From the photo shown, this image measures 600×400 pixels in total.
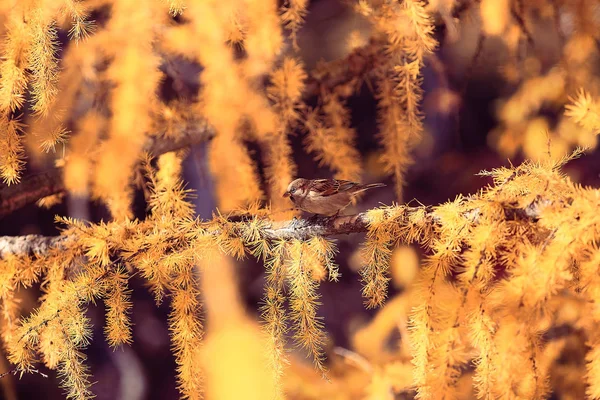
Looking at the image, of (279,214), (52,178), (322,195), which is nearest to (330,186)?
(322,195)

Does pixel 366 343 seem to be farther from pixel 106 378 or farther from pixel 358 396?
pixel 106 378

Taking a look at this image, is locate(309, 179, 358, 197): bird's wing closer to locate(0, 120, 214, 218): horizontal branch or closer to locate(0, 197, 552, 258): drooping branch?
locate(0, 197, 552, 258): drooping branch

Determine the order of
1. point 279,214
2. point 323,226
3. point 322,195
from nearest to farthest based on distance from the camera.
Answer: point 323,226 → point 322,195 → point 279,214

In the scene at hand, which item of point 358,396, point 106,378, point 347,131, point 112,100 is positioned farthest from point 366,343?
point 112,100

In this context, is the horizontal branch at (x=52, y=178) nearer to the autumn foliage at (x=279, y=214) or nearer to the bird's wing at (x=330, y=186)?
the autumn foliage at (x=279, y=214)

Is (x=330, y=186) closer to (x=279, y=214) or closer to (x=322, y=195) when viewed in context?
(x=322, y=195)

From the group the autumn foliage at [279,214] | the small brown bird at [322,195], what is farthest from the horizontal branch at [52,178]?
the small brown bird at [322,195]
